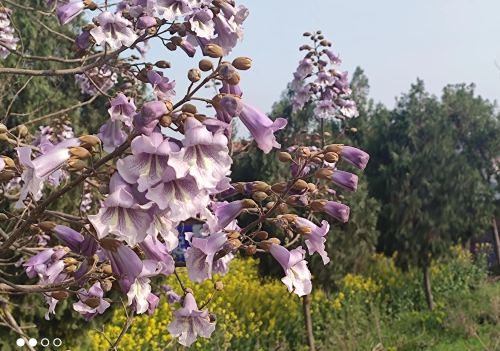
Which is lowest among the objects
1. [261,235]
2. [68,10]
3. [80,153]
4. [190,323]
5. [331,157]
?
[190,323]

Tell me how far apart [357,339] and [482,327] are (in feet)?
7.56

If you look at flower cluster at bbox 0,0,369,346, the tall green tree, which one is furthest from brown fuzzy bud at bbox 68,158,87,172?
the tall green tree

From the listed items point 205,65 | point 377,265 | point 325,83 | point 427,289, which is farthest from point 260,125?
point 377,265

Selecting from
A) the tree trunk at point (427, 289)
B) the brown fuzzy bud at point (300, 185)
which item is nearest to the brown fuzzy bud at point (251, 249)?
the brown fuzzy bud at point (300, 185)

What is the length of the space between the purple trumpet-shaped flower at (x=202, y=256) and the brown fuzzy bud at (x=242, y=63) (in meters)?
0.45

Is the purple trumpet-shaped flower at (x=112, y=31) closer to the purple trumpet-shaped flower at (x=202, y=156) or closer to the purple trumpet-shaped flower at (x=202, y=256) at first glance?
the purple trumpet-shaped flower at (x=202, y=256)

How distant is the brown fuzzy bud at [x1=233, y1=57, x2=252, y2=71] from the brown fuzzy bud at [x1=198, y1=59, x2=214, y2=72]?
0.07m

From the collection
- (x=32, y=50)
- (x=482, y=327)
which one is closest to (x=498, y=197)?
(x=482, y=327)

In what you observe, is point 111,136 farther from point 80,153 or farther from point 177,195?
point 177,195

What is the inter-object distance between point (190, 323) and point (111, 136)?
2.06 feet

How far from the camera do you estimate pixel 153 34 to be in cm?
236

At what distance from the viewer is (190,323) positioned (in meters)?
1.88

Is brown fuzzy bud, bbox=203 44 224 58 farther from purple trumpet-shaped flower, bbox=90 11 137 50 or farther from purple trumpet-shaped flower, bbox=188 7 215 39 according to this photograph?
purple trumpet-shaped flower, bbox=90 11 137 50

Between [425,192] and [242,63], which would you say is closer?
[242,63]
